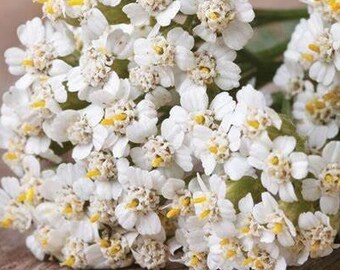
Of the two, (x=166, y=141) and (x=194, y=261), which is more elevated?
(x=166, y=141)

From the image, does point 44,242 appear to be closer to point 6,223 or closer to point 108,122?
point 6,223

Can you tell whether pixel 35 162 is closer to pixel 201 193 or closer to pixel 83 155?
pixel 83 155

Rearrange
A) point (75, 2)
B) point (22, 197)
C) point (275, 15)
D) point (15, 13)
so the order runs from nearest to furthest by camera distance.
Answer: point (75, 2) < point (22, 197) < point (275, 15) < point (15, 13)

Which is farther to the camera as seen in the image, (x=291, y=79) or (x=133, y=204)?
(x=291, y=79)

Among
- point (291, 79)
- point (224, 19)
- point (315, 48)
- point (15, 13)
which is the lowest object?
point (15, 13)

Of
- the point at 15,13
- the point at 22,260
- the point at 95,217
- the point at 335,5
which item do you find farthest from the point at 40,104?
the point at 15,13

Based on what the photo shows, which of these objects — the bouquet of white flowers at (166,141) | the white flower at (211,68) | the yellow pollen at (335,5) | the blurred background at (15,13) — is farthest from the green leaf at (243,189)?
the blurred background at (15,13)

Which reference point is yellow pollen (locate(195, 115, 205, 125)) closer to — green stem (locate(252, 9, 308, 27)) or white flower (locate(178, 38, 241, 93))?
white flower (locate(178, 38, 241, 93))

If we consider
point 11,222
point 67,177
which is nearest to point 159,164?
point 67,177
